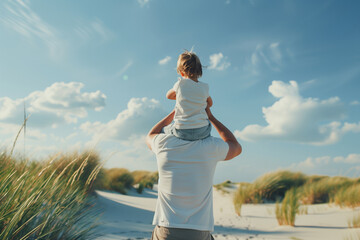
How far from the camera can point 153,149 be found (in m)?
1.39

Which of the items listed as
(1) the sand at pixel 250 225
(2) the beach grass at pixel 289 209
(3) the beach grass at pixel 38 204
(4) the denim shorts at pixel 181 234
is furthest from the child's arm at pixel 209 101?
(2) the beach grass at pixel 289 209

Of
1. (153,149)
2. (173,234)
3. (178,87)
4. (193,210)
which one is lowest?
(173,234)

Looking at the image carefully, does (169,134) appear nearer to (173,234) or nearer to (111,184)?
(173,234)

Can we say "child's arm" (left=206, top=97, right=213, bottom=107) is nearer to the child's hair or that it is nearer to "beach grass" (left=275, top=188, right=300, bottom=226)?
the child's hair

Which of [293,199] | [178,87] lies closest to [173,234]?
[178,87]

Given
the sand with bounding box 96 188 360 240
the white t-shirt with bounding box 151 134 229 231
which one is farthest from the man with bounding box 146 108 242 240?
the sand with bounding box 96 188 360 240

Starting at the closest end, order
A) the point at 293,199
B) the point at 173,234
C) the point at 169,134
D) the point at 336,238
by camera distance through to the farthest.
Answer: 1. the point at 173,234
2. the point at 169,134
3. the point at 336,238
4. the point at 293,199

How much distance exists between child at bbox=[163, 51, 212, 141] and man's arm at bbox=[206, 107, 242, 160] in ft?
0.41

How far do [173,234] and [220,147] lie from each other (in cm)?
46

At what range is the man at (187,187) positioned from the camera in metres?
1.24

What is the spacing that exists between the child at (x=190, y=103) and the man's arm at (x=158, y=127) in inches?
3.9

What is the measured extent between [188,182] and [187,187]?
0.08 ft

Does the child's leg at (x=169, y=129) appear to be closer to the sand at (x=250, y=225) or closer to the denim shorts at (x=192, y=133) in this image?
the denim shorts at (x=192, y=133)

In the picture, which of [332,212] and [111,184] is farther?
[111,184]
